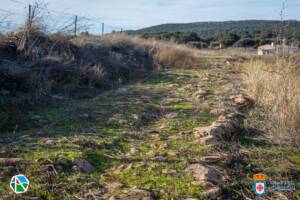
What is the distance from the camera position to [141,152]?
374 centimetres

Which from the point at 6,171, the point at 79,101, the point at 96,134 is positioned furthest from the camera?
the point at 79,101

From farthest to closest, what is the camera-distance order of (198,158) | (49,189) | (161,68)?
(161,68) → (198,158) → (49,189)

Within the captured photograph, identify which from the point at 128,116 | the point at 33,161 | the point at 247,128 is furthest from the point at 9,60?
the point at 247,128

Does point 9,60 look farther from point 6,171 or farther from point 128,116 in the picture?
point 6,171

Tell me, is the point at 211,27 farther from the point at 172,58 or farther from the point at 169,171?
the point at 169,171

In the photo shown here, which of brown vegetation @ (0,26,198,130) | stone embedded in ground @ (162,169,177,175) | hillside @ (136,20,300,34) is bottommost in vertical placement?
stone embedded in ground @ (162,169,177,175)

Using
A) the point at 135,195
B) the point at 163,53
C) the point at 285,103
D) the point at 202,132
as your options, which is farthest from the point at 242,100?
the point at 163,53

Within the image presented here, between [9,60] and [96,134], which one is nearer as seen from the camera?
[96,134]

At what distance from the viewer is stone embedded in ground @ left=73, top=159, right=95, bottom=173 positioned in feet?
10.6

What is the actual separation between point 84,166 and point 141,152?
684 millimetres

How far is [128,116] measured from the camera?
17.3 ft

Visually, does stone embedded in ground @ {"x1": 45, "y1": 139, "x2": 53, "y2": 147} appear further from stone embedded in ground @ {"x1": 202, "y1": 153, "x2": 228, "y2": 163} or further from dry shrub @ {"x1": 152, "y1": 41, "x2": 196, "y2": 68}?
dry shrub @ {"x1": 152, "y1": 41, "x2": 196, "y2": 68}

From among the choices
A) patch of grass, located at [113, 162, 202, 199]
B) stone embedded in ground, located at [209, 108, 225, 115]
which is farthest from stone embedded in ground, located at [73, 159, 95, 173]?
stone embedded in ground, located at [209, 108, 225, 115]

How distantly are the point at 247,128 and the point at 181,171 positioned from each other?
170cm
